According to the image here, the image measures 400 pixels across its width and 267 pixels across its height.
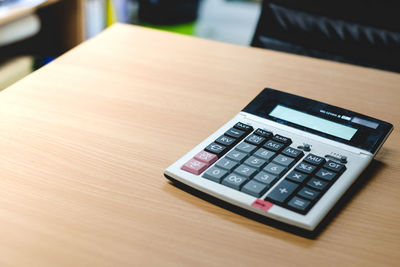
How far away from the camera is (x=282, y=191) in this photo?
0.48 metres

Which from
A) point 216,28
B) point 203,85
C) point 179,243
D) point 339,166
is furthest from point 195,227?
point 216,28

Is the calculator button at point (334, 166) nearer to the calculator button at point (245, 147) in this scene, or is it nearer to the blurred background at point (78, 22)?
the calculator button at point (245, 147)

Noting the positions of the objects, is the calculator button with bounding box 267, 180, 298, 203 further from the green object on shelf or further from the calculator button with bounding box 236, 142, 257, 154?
the green object on shelf

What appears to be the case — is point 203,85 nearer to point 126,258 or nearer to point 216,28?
point 126,258

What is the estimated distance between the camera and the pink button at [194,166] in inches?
20.1

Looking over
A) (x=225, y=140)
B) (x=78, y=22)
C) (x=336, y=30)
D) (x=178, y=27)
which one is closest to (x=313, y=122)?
(x=225, y=140)

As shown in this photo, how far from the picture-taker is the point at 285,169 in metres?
0.51

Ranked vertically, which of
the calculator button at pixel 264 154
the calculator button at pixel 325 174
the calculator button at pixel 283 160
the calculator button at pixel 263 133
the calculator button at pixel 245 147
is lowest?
the calculator button at pixel 325 174

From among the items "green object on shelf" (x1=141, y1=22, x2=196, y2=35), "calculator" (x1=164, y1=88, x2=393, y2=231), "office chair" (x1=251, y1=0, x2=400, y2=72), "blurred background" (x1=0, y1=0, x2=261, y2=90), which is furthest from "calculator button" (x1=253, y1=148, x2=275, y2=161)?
"green object on shelf" (x1=141, y1=22, x2=196, y2=35)

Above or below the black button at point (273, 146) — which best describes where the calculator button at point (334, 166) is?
below

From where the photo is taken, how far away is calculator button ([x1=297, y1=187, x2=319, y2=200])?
0.47 m

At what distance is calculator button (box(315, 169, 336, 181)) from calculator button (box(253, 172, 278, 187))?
0.05 m

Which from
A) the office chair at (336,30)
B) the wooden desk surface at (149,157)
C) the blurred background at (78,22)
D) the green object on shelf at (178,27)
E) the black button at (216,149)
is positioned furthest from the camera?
the green object on shelf at (178,27)

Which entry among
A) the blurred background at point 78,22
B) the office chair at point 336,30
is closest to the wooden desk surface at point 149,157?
the office chair at point 336,30
